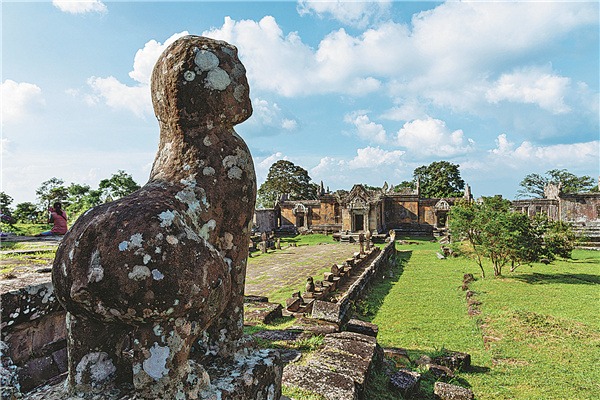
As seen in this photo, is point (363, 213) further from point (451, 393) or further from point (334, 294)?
point (451, 393)

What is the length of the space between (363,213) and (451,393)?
97.1ft

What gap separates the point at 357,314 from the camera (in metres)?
9.45

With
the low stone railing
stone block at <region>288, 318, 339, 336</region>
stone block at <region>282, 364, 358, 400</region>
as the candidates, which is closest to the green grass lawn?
the low stone railing

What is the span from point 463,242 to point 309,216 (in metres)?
23.0

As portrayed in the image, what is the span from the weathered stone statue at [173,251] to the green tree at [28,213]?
132 feet

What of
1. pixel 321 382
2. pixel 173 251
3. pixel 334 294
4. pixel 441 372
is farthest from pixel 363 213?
pixel 173 251

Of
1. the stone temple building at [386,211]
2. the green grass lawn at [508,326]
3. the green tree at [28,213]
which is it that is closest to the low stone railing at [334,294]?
the green grass lawn at [508,326]

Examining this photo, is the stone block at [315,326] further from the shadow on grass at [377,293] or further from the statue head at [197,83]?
the statue head at [197,83]

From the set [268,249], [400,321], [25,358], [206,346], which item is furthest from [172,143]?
[268,249]

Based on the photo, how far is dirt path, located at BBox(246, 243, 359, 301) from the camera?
1293 centimetres

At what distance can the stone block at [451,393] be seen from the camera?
15.0ft

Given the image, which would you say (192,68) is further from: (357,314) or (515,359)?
(357,314)

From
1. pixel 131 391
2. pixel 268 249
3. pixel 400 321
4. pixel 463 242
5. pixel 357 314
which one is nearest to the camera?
pixel 131 391

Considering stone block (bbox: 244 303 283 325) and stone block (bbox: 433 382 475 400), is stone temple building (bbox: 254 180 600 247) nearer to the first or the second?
stone block (bbox: 244 303 283 325)
